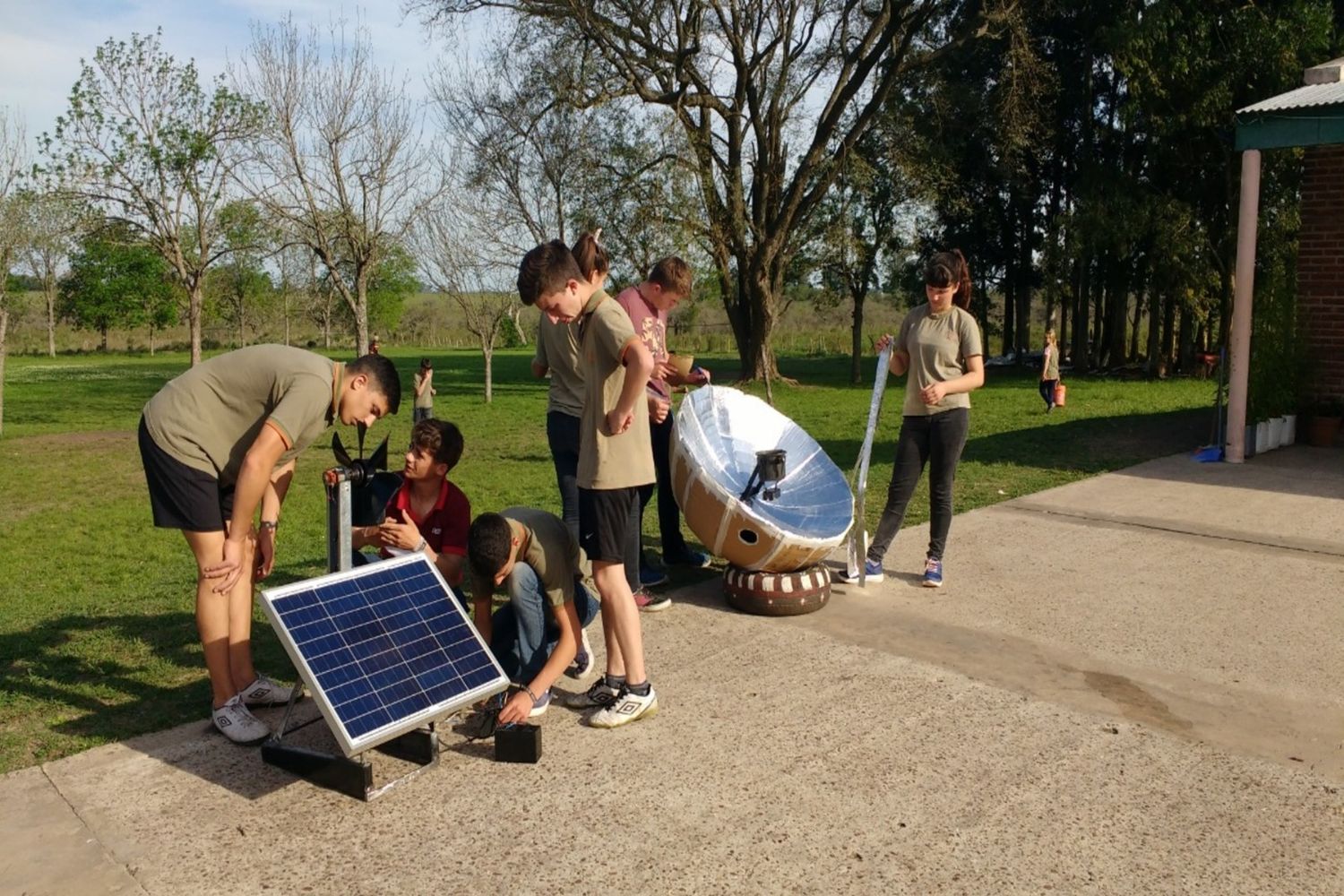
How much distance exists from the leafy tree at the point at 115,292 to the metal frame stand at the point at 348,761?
193 feet

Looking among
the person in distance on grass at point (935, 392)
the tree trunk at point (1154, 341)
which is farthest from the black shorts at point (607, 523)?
the tree trunk at point (1154, 341)

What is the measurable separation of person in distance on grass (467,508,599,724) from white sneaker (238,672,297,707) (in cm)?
85

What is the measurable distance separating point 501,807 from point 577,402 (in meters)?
2.41

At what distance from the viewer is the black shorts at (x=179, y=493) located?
13.0ft

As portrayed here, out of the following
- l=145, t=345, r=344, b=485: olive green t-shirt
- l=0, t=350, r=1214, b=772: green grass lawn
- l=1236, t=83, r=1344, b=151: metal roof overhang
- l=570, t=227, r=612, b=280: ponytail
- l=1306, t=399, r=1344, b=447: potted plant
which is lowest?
l=0, t=350, r=1214, b=772: green grass lawn

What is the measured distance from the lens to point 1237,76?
71.5ft

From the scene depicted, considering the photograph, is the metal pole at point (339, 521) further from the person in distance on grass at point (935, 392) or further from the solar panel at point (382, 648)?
the person in distance on grass at point (935, 392)

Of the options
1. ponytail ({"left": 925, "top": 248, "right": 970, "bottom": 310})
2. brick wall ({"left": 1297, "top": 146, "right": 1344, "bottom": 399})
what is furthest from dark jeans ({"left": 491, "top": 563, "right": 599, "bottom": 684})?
brick wall ({"left": 1297, "top": 146, "right": 1344, "bottom": 399})

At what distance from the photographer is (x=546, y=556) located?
4.26 metres

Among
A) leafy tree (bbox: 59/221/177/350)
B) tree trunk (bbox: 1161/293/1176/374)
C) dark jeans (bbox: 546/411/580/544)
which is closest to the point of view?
dark jeans (bbox: 546/411/580/544)

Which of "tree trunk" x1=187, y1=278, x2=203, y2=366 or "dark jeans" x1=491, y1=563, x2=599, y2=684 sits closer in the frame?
"dark jeans" x1=491, y1=563, x2=599, y2=684

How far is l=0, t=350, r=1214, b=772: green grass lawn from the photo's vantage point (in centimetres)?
476

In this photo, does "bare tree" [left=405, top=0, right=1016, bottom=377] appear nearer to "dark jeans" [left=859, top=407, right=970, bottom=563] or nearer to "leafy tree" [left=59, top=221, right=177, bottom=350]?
"dark jeans" [left=859, top=407, right=970, bottom=563]

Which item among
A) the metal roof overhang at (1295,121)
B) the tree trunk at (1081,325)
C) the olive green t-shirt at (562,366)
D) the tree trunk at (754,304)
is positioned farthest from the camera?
the tree trunk at (1081,325)
